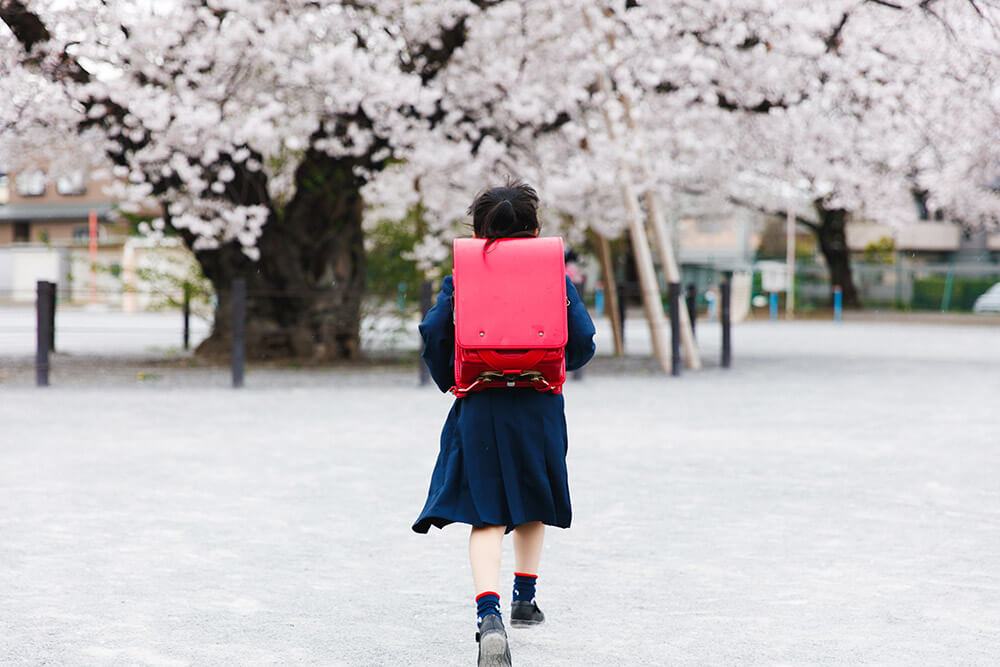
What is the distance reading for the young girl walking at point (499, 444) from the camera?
357 centimetres

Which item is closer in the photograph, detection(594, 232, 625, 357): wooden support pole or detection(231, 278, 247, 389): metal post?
detection(231, 278, 247, 389): metal post

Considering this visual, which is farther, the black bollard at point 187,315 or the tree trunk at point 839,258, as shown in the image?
the tree trunk at point 839,258

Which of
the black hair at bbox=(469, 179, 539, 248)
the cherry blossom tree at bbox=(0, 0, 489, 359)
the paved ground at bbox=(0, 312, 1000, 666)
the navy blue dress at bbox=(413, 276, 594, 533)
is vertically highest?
the cherry blossom tree at bbox=(0, 0, 489, 359)

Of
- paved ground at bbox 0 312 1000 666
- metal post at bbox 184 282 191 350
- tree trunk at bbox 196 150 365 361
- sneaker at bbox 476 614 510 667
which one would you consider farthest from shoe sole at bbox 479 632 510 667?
metal post at bbox 184 282 191 350

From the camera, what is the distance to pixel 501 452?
3572 millimetres

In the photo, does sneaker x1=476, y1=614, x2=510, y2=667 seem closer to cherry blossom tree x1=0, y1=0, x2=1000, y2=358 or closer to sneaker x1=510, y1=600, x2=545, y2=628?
sneaker x1=510, y1=600, x2=545, y2=628

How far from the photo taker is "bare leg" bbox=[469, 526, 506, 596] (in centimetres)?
350

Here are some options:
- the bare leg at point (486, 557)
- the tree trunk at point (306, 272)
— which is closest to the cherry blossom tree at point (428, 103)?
the tree trunk at point (306, 272)

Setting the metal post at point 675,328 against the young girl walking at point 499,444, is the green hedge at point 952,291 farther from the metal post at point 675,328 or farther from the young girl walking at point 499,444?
the young girl walking at point 499,444

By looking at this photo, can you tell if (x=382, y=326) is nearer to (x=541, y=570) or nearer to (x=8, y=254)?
(x=541, y=570)

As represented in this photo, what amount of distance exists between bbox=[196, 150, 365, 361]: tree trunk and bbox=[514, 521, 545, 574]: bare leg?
11.2 m

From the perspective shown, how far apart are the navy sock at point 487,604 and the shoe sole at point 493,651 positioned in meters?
0.12

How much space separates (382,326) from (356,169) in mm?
2354

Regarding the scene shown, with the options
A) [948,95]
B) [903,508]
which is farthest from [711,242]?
[903,508]
